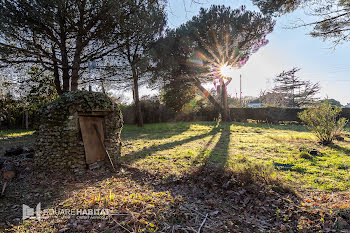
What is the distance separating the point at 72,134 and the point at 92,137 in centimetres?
51

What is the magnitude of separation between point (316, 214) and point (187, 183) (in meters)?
2.15

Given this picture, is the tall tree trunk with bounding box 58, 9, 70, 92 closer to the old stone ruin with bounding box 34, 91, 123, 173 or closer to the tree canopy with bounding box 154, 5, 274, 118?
the old stone ruin with bounding box 34, 91, 123, 173

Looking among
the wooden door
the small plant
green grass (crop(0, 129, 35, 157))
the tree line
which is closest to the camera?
the wooden door

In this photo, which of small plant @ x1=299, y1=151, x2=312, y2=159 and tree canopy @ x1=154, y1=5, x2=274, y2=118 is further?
tree canopy @ x1=154, y1=5, x2=274, y2=118

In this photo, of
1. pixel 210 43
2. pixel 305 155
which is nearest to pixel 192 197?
pixel 305 155

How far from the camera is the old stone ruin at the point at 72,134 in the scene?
433 cm

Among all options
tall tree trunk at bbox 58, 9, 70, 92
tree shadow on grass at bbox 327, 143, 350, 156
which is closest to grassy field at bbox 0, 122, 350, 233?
tree shadow on grass at bbox 327, 143, 350, 156

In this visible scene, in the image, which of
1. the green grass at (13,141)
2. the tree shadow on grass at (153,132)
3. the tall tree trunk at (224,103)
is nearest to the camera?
the green grass at (13,141)

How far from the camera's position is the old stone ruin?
171 inches

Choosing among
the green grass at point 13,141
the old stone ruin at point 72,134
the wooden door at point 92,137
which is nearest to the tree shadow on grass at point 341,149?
the old stone ruin at point 72,134

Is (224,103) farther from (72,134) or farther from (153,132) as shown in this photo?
(72,134)

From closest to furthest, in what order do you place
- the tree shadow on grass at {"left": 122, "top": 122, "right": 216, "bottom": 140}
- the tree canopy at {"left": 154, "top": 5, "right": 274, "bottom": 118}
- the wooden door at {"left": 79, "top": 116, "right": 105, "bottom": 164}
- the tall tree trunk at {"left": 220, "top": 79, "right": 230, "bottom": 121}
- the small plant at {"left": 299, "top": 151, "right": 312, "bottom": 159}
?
1. the wooden door at {"left": 79, "top": 116, "right": 105, "bottom": 164}
2. the small plant at {"left": 299, "top": 151, "right": 312, "bottom": 159}
3. the tree shadow on grass at {"left": 122, "top": 122, "right": 216, "bottom": 140}
4. the tree canopy at {"left": 154, "top": 5, "right": 274, "bottom": 118}
5. the tall tree trunk at {"left": 220, "top": 79, "right": 230, "bottom": 121}

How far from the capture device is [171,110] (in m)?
19.4

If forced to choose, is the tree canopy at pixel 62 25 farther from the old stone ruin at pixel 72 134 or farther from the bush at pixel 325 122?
the bush at pixel 325 122
